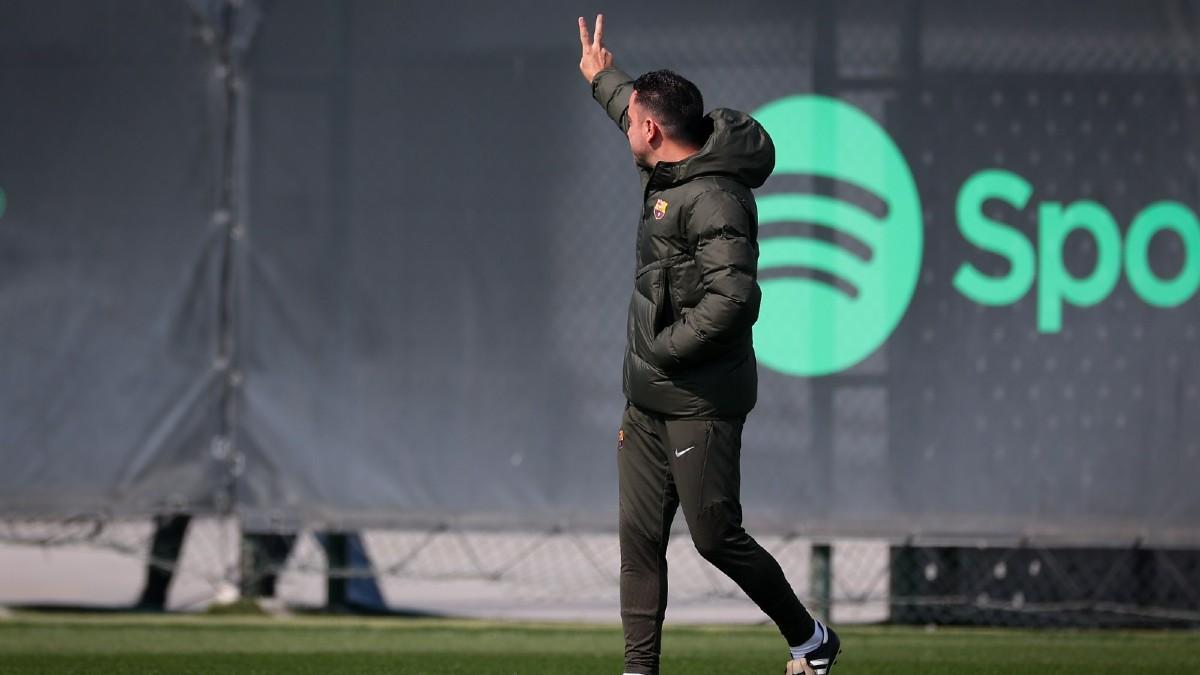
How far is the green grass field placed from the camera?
6.09 meters

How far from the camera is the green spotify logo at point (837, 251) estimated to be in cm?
A: 714

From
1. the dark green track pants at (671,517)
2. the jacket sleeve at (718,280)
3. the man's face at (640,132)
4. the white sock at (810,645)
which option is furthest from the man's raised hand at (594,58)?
the white sock at (810,645)

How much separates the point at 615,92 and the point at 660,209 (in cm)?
56

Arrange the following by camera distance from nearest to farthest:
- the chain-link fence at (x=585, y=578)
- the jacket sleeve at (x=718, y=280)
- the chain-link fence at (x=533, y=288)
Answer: the jacket sleeve at (x=718, y=280) < the chain-link fence at (x=533, y=288) < the chain-link fence at (x=585, y=578)

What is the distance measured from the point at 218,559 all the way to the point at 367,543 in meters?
0.73

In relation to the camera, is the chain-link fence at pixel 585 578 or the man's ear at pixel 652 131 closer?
the man's ear at pixel 652 131

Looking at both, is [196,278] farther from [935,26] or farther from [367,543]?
[935,26]

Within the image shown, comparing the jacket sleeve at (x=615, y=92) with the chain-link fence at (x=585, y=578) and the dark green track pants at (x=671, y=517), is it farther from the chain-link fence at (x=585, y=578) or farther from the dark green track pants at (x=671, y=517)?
the chain-link fence at (x=585, y=578)

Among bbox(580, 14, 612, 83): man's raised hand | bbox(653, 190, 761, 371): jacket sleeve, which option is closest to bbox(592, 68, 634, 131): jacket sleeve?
bbox(580, 14, 612, 83): man's raised hand

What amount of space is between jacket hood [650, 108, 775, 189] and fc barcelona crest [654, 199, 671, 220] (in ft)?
0.19

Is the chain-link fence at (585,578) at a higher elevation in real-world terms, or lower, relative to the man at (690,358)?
lower

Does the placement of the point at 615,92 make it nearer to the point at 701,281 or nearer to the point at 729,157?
the point at 729,157

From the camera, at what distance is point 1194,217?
23.3 ft

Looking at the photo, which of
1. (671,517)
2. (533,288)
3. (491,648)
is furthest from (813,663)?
(533,288)
